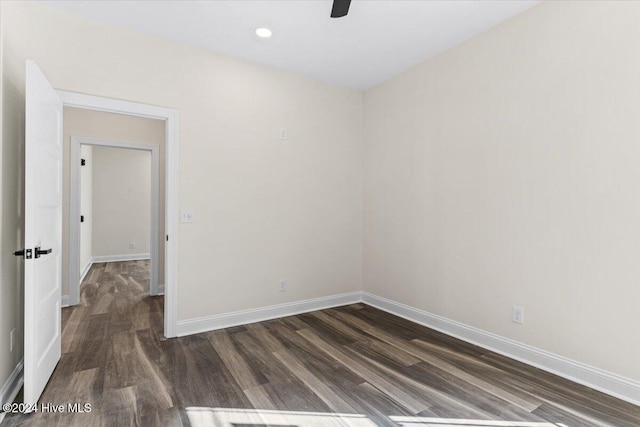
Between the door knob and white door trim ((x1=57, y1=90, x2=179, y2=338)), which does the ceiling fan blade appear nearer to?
white door trim ((x1=57, y1=90, x2=179, y2=338))

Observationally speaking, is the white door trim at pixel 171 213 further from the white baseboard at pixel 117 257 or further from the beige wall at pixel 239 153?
the white baseboard at pixel 117 257

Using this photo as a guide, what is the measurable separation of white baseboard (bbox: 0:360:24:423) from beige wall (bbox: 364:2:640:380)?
127 inches

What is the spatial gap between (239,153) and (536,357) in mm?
3091

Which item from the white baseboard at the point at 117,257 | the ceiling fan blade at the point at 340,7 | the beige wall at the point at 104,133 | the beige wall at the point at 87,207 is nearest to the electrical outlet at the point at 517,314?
the ceiling fan blade at the point at 340,7

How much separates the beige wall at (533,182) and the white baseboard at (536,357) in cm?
5

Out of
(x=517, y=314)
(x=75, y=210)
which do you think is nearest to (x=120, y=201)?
(x=75, y=210)

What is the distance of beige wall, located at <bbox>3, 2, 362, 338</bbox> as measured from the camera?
104 inches

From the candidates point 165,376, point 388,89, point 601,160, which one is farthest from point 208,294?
point 601,160

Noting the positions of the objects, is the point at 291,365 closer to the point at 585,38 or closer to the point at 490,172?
the point at 490,172

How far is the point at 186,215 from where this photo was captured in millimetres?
3068

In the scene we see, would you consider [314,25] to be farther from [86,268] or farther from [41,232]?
[86,268]

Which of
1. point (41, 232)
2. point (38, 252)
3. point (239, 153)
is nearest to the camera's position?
point (38, 252)

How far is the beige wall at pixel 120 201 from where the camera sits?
7.17 m

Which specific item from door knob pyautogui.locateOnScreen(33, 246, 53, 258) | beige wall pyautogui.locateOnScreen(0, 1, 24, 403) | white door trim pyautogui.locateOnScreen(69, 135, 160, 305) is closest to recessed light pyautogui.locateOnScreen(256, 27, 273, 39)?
beige wall pyautogui.locateOnScreen(0, 1, 24, 403)
